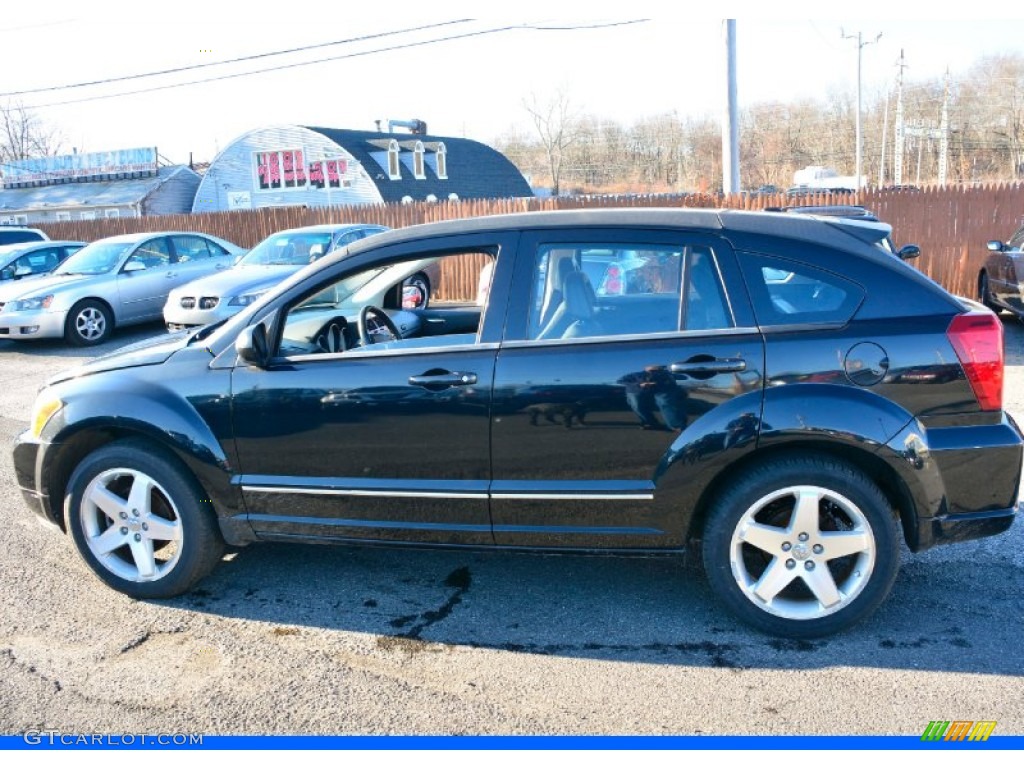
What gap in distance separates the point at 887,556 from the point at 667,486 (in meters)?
0.93

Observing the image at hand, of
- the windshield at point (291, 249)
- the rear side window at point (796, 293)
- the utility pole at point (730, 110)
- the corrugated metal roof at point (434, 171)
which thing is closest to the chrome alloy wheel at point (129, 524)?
the rear side window at point (796, 293)

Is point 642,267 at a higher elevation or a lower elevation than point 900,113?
lower

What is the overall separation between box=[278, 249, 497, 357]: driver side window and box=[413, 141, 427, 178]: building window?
1481 inches

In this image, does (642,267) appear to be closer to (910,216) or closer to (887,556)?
(887,556)

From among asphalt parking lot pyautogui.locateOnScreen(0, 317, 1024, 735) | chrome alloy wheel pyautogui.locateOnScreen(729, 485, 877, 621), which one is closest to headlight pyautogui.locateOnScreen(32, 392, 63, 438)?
asphalt parking lot pyautogui.locateOnScreen(0, 317, 1024, 735)

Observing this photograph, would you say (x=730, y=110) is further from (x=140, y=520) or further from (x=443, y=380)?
(x=140, y=520)

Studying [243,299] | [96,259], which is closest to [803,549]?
[243,299]

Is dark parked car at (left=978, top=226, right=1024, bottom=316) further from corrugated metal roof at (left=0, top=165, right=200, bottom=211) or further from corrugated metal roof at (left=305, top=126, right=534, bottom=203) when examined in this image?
corrugated metal roof at (left=0, top=165, right=200, bottom=211)

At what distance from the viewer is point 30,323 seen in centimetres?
1152

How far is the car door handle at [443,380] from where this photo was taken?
10.9 ft

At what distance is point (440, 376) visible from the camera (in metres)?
3.33

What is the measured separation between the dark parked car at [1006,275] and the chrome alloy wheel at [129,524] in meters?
9.52

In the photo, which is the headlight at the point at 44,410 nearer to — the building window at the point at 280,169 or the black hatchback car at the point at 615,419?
the black hatchback car at the point at 615,419

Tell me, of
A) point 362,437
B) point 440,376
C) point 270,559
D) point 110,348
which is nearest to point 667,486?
point 440,376
